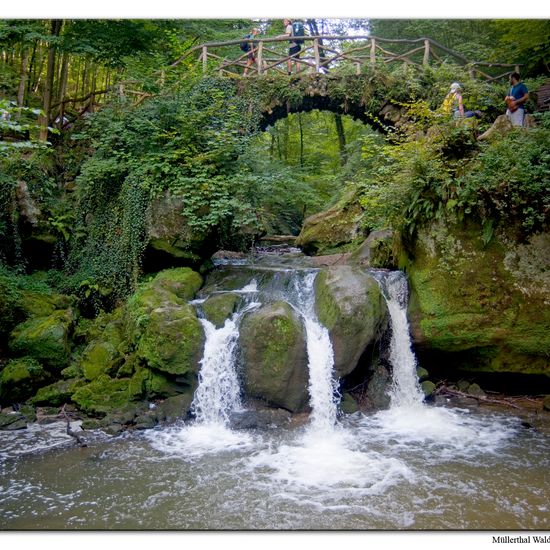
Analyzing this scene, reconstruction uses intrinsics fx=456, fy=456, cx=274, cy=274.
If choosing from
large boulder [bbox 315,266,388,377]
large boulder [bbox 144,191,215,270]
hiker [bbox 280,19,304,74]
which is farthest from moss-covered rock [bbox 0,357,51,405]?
hiker [bbox 280,19,304,74]

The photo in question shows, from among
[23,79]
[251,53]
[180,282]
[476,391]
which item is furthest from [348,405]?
[23,79]

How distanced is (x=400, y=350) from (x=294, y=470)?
2751 millimetres

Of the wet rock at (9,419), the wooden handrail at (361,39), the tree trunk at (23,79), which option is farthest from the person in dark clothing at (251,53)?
the wet rock at (9,419)

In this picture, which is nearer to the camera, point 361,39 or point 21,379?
point 21,379

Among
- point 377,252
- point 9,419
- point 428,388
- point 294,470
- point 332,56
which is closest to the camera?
point 294,470

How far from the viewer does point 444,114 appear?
634 cm

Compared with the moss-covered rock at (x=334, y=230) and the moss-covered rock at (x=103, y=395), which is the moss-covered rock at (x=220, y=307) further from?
the moss-covered rock at (x=334, y=230)

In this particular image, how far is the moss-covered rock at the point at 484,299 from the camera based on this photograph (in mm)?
5930

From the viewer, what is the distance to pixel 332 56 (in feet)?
32.4

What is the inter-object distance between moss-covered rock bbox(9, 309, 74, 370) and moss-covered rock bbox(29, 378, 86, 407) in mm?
388

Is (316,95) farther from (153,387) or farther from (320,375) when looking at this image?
Result: (153,387)

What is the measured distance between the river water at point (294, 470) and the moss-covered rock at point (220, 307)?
0.69 feet

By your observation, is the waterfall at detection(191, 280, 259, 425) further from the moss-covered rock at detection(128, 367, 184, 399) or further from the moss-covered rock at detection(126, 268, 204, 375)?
the moss-covered rock at detection(128, 367, 184, 399)

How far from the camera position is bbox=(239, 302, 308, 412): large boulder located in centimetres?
566
